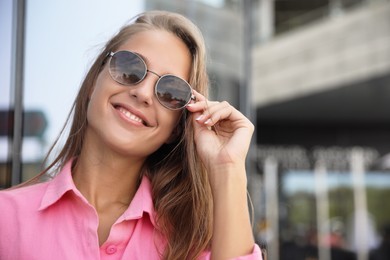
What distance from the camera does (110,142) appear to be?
1517 millimetres

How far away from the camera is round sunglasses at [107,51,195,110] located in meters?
1.54

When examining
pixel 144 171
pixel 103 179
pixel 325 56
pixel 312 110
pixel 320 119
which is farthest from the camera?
pixel 320 119

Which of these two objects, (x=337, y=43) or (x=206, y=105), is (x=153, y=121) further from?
(x=337, y=43)

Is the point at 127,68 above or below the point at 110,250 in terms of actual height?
above

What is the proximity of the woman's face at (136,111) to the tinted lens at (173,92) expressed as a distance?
0.06ft

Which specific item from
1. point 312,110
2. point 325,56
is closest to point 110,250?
point 325,56

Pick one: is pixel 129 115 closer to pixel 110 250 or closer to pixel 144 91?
pixel 144 91

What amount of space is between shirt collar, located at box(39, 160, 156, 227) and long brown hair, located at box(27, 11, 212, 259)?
0.04 meters

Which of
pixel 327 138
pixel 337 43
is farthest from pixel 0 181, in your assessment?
pixel 327 138

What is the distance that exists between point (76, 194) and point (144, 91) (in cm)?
33

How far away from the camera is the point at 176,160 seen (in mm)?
1761

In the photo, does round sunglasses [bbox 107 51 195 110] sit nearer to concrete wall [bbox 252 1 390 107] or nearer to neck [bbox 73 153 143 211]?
neck [bbox 73 153 143 211]

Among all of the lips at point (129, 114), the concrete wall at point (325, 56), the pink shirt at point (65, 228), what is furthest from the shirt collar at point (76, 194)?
the concrete wall at point (325, 56)

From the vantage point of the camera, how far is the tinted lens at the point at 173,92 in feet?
5.08
